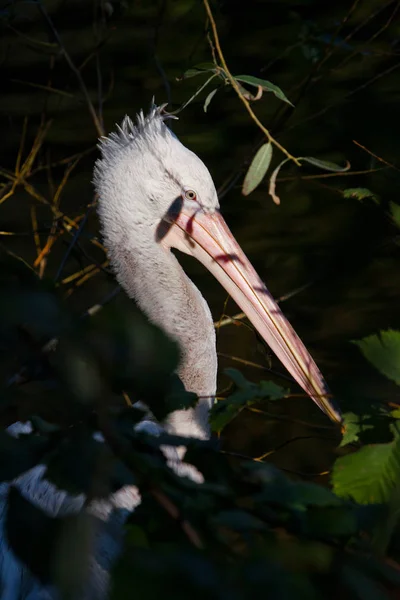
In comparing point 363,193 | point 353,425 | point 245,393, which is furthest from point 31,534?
point 363,193

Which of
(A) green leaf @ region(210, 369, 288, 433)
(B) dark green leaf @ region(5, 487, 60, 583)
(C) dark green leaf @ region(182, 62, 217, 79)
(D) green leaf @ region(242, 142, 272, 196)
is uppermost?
(B) dark green leaf @ region(5, 487, 60, 583)

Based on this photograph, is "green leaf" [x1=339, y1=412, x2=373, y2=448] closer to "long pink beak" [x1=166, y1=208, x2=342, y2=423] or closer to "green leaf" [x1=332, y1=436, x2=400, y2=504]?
"green leaf" [x1=332, y1=436, x2=400, y2=504]

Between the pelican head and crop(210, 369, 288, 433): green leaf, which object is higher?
crop(210, 369, 288, 433): green leaf

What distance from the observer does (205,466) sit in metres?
1.15

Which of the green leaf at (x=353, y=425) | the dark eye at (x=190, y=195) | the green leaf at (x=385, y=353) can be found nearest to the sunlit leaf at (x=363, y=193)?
the dark eye at (x=190, y=195)

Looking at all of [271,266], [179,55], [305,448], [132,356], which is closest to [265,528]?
[132,356]

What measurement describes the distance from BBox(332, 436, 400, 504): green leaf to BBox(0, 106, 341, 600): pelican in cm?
130

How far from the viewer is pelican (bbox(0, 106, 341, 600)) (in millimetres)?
3068

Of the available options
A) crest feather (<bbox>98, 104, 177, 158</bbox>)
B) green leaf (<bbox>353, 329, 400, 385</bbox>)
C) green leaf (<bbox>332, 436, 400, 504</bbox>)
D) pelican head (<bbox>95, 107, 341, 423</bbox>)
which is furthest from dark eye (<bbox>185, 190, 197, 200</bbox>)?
green leaf (<bbox>332, 436, 400, 504</bbox>)

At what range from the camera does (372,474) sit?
1647 mm

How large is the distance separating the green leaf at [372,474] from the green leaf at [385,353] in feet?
0.38

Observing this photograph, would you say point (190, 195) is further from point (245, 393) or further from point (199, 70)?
point (245, 393)

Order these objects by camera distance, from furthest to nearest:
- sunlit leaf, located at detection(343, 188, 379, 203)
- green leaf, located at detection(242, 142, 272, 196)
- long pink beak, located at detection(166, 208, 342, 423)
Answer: green leaf, located at detection(242, 142, 272, 196) → long pink beak, located at detection(166, 208, 342, 423) → sunlit leaf, located at detection(343, 188, 379, 203)

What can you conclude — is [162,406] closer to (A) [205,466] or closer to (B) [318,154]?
(A) [205,466]
